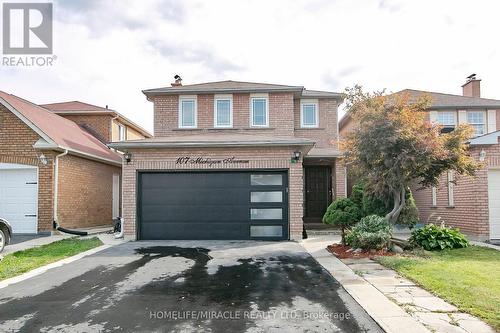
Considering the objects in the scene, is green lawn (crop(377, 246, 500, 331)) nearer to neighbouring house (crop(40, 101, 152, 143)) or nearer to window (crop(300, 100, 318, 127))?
window (crop(300, 100, 318, 127))

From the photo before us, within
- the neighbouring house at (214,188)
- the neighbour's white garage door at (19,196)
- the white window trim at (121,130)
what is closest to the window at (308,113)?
the neighbouring house at (214,188)

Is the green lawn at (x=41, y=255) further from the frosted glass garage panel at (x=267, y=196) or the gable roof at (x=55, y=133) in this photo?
the frosted glass garage panel at (x=267, y=196)

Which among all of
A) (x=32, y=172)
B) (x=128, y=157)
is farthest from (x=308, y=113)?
(x=32, y=172)

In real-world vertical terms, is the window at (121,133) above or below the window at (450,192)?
above

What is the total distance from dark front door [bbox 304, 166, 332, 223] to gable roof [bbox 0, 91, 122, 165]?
29.4 feet

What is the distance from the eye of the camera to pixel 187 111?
1539 centimetres

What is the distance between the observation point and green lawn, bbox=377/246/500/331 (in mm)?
4770

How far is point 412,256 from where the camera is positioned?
8344mm

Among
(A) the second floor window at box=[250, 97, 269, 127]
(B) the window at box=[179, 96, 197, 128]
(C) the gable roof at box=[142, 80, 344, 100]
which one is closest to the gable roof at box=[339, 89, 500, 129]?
(C) the gable roof at box=[142, 80, 344, 100]

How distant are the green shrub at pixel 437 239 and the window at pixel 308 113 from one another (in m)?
7.48

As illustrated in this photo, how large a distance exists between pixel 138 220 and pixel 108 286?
5708 millimetres

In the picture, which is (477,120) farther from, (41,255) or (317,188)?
(41,255)

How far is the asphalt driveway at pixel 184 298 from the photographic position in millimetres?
4309

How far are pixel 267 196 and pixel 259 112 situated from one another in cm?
498
